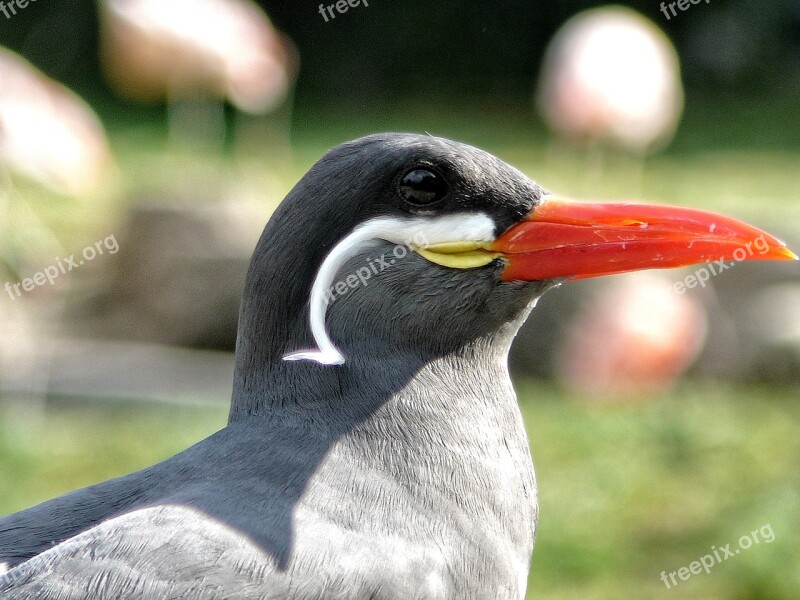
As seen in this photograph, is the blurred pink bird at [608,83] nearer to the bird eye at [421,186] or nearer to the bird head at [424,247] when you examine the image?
the bird head at [424,247]

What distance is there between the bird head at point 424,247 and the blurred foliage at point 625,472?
2.70 metres

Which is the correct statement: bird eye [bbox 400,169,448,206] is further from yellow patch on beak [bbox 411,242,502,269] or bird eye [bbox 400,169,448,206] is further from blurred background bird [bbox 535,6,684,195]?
blurred background bird [bbox 535,6,684,195]

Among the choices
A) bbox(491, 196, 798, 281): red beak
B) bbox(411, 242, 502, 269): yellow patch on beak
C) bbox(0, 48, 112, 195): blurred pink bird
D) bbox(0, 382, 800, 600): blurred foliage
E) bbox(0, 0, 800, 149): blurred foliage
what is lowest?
bbox(0, 382, 800, 600): blurred foliage

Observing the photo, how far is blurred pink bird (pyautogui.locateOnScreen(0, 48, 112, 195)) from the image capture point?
240 inches

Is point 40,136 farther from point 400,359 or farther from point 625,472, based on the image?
point 400,359

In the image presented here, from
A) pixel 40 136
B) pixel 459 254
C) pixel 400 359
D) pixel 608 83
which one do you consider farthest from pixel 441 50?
pixel 400 359

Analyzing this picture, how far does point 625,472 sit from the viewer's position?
6.12 m

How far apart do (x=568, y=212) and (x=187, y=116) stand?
33.9ft

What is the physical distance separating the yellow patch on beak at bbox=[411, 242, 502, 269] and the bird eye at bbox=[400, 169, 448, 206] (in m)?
0.11

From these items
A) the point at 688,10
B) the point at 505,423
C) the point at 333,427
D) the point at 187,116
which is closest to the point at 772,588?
the point at 505,423

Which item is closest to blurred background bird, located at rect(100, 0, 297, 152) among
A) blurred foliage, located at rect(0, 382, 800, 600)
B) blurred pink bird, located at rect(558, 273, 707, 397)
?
blurred foliage, located at rect(0, 382, 800, 600)

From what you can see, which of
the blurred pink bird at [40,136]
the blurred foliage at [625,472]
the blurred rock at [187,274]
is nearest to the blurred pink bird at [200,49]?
the blurred rock at [187,274]

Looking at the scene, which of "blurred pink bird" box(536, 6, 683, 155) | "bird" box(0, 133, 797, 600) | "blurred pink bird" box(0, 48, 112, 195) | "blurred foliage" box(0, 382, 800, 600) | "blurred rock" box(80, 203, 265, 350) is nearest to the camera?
"bird" box(0, 133, 797, 600)

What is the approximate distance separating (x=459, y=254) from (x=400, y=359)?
29 cm
